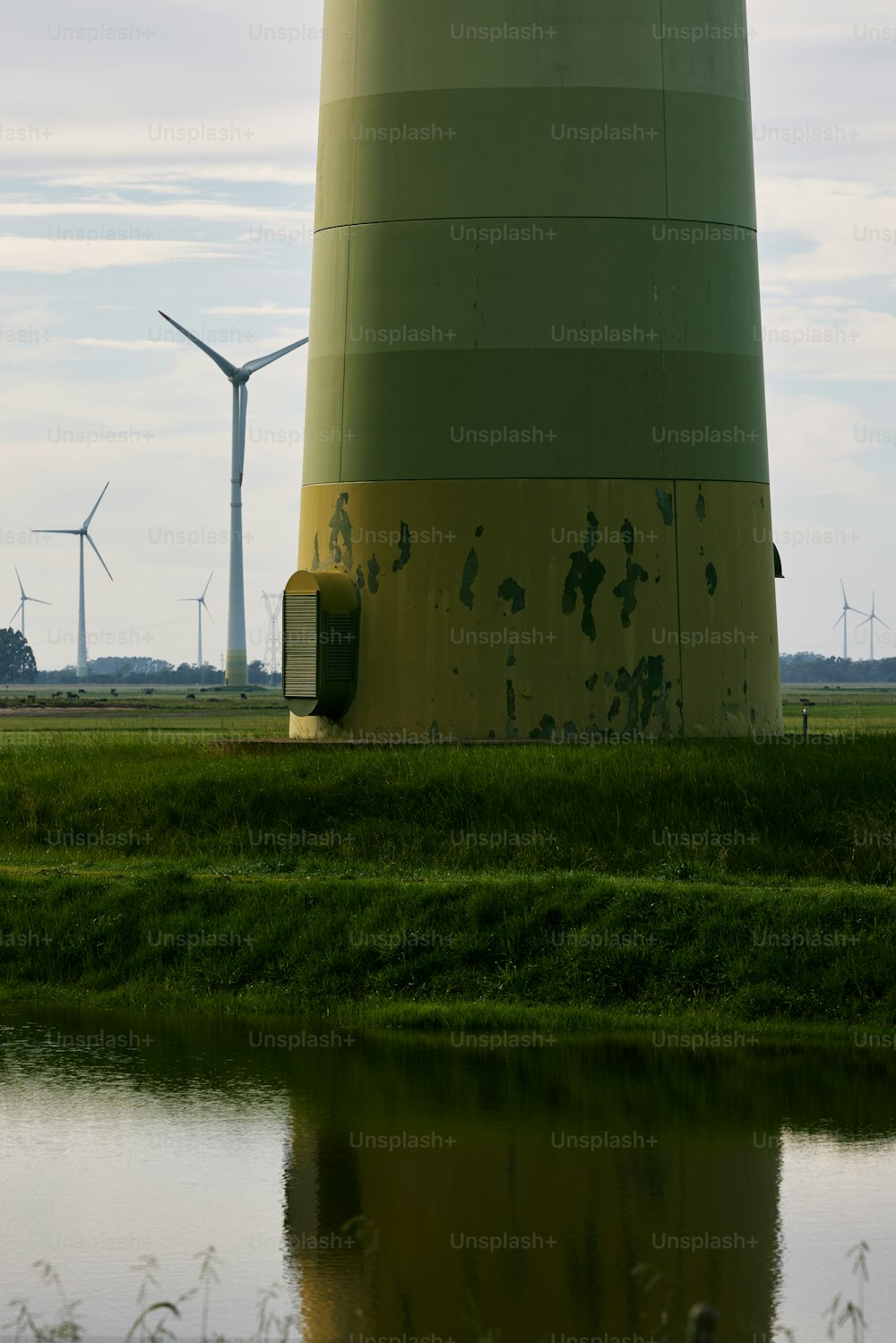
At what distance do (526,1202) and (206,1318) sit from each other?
247 centimetres

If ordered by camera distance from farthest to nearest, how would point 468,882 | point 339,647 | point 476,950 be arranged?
point 339,647, point 468,882, point 476,950

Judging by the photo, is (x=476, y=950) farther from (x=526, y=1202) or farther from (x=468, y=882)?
(x=526, y=1202)

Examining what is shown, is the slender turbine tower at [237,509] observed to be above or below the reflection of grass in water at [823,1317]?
above

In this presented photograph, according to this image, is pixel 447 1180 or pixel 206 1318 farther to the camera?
pixel 447 1180

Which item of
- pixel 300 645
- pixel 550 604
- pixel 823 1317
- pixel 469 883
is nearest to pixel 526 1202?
pixel 823 1317

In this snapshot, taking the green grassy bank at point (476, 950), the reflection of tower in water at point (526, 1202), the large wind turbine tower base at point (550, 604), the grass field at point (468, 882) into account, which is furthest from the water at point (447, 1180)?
the large wind turbine tower base at point (550, 604)

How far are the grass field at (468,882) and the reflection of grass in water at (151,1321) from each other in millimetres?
7494

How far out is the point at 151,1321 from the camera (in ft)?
32.1

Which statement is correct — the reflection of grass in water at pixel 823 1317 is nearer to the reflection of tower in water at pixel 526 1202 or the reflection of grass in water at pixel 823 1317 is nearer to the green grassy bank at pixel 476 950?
the reflection of tower in water at pixel 526 1202

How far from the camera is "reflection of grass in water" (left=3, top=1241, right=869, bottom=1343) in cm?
942

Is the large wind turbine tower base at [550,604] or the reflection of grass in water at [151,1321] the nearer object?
the reflection of grass in water at [151,1321]

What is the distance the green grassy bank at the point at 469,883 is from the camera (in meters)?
18.5

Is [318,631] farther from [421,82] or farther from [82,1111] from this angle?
[82,1111]

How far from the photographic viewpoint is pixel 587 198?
24.2 metres
